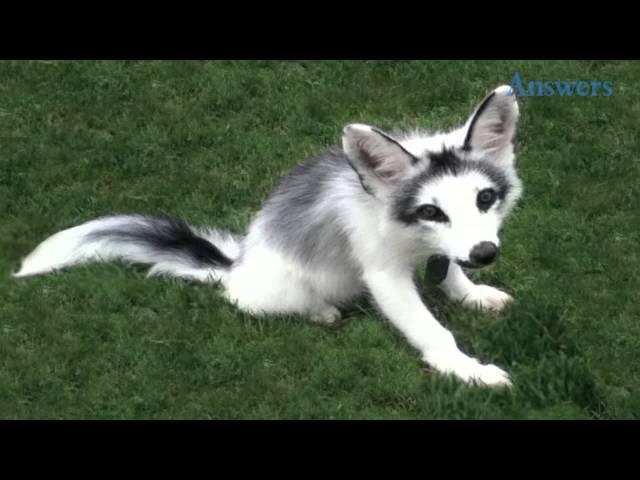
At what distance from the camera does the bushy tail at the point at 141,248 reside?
8.07m

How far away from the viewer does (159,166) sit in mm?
9930

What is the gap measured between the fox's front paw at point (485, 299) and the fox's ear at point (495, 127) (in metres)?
1.09

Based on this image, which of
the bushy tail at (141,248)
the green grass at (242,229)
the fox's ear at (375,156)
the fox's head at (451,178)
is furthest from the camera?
the bushy tail at (141,248)

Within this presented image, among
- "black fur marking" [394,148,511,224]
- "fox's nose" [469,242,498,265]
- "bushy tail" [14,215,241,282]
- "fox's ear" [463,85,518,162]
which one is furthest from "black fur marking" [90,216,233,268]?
"fox's nose" [469,242,498,265]

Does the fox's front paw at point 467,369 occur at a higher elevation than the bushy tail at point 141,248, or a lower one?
higher

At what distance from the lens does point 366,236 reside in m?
7.07

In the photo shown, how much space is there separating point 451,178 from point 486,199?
233 mm

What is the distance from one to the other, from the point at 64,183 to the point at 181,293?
2381mm

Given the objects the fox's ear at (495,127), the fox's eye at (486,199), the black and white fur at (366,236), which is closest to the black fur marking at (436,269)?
the black and white fur at (366,236)

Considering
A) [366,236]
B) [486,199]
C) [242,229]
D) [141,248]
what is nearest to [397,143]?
[486,199]

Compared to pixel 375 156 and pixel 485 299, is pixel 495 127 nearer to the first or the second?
pixel 375 156

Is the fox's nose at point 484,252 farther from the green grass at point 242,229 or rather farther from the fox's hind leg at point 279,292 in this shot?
the fox's hind leg at point 279,292

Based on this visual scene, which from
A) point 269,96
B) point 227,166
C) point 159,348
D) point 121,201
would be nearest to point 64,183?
point 121,201

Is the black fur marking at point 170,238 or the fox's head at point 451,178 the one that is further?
the black fur marking at point 170,238
